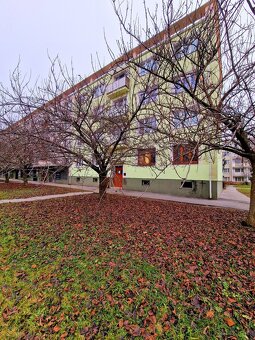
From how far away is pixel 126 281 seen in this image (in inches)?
112

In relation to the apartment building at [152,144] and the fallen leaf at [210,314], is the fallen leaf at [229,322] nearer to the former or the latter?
the fallen leaf at [210,314]

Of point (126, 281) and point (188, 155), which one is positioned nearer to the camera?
point (126, 281)

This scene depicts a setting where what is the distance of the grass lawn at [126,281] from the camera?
2154mm

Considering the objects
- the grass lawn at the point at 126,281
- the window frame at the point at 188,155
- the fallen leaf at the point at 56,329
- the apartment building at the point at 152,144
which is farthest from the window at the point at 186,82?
the fallen leaf at the point at 56,329

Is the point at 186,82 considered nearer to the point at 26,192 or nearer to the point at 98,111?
the point at 98,111

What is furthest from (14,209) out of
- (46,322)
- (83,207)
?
(46,322)

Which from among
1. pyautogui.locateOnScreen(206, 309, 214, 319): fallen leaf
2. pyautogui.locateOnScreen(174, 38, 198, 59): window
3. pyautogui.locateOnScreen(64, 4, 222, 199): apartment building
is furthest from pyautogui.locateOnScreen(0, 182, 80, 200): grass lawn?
pyautogui.locateOnScreen(206, 309, 214, 319): fallen leaf

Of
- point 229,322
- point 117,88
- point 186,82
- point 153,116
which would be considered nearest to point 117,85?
point 117,88

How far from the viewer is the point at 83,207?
700 centimetres

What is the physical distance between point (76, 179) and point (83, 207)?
1396cm

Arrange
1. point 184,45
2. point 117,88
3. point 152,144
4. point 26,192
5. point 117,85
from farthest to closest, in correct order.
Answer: point 117,85 → point 117,88 → point 26,192 → point 152,144 → point 184,45

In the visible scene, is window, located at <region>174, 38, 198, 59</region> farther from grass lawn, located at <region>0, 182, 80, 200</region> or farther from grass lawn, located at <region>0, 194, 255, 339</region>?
grass lawn, located at <region>0, 182, 80, 200</region>

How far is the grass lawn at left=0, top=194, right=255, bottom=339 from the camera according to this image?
2.15m

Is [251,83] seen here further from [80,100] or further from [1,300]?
[1,300]
